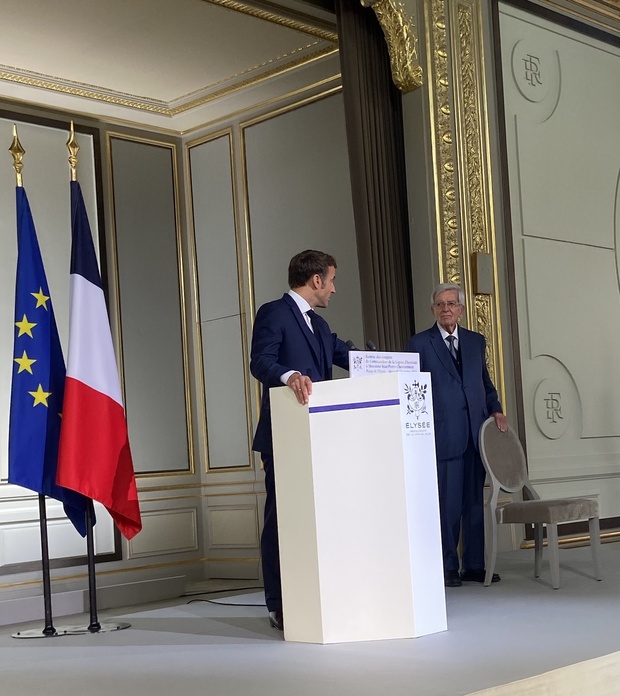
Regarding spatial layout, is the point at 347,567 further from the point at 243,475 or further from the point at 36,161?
the point at 36,161

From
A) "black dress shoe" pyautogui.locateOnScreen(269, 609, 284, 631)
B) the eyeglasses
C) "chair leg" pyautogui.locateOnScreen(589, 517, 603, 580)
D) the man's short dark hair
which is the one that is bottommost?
"black dress shoe" pyautogui.locateOnScreen(269, 609, 284, 631)

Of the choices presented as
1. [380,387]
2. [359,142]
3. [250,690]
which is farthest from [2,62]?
[250,690]

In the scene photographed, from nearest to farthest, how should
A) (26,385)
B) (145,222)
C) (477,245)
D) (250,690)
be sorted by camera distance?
(250,690)
(26,385)
(477,245)
(145,222)

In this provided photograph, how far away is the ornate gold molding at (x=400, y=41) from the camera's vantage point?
5691 mm

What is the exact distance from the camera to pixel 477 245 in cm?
600

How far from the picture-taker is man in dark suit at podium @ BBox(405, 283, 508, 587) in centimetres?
487

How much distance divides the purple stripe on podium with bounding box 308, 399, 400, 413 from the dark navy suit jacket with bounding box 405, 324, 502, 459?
146 cm

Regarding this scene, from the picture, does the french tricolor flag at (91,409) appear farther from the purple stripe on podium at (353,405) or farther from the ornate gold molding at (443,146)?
the ornate gold molding at (443,146)

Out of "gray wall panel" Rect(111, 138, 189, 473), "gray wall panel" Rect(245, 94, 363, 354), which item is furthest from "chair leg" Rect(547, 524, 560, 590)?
"gray wall panel" Rect(111, 138, 189, 473)

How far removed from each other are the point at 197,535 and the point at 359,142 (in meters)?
3.60

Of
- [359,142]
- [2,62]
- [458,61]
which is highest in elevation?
[2,62]

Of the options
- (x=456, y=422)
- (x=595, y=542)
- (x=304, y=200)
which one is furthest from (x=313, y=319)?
(x=304, y=200)

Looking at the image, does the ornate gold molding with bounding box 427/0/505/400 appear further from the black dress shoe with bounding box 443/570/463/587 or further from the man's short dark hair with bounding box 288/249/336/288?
the man's short dark hair with bounding box 288/249/336/288

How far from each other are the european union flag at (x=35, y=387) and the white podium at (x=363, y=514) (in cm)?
131
